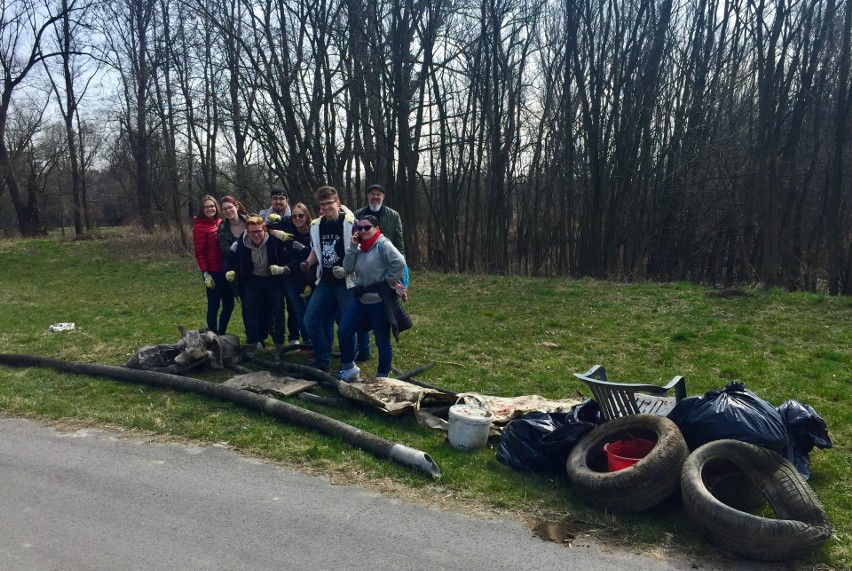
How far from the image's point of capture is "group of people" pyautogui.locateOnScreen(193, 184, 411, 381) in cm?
641

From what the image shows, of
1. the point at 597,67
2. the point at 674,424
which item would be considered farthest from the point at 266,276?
the point at 597,67

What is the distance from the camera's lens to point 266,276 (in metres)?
7.60

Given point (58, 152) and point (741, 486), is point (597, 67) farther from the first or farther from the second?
point (58, 152)

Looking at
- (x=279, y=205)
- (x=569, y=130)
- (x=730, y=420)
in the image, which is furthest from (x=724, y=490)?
(x=569, y=130)

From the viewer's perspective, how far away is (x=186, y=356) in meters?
7.00

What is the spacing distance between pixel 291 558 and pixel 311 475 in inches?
43.7

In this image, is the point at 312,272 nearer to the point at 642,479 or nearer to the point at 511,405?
the point at 511,405

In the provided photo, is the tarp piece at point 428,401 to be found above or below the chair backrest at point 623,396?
below

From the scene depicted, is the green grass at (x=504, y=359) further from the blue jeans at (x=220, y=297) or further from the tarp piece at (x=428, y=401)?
the blue jeans at (x=220, y=297)

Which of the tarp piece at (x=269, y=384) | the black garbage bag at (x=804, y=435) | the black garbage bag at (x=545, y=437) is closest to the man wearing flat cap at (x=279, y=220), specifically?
the tarp piece at (x=269, y=384)

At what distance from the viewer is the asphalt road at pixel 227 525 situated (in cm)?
349

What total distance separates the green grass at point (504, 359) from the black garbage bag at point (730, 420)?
0.52 m

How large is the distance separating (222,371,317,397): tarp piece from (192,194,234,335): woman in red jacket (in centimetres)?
166

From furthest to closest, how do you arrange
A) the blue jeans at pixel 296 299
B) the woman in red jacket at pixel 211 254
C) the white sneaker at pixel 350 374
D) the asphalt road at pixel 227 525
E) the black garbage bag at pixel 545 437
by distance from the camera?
the woman in red jacket at pixel 211 254, the blue jeans at pixel 296 299, the white sneaker at pixel 350 374, the black garbage bag at pixel 545 437, the asphalt road at pixel 227 525
